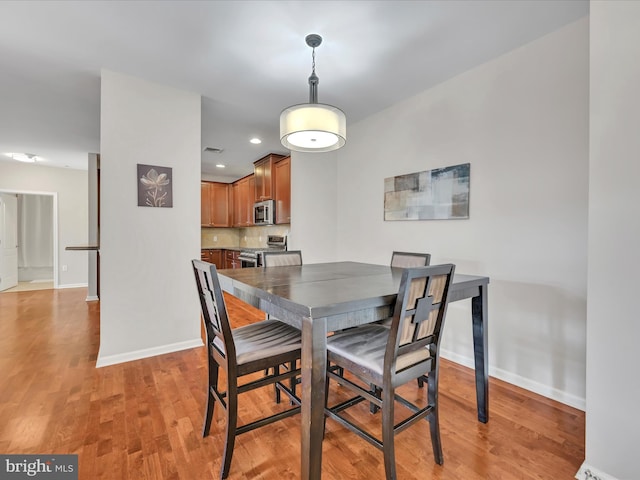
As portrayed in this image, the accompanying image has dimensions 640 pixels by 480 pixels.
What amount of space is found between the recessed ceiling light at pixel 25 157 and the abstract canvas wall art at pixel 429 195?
6.20 metres

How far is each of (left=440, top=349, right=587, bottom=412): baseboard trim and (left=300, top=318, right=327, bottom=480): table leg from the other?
1.71 meters

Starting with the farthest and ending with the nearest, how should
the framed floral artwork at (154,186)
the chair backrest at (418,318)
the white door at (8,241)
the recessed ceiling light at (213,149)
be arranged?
the white door at (8,241) → the recessed ceiling light at (213,149) → the framed floral artwork at (154,186) → the chair backrest at (418,318)

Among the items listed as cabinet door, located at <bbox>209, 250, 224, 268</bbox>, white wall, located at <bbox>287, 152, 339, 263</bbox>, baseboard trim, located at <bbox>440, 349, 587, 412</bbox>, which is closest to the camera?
baseboard trim, located at <bbox>440, 349, 587, 412</bbox>

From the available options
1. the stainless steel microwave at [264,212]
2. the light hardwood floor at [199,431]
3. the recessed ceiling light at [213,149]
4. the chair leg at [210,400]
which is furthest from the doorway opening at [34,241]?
the chair leg at [210,400]

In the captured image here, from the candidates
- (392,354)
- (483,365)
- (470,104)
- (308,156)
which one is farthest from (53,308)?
(470,104)

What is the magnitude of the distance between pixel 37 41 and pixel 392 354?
10.3 feet

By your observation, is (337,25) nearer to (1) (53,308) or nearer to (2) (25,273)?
(1) (53,308)

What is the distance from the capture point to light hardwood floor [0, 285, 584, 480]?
54.3 inches

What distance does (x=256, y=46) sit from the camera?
2.12 meters

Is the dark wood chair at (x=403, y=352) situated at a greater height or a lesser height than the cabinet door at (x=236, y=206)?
lesser

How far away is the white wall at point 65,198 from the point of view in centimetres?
569

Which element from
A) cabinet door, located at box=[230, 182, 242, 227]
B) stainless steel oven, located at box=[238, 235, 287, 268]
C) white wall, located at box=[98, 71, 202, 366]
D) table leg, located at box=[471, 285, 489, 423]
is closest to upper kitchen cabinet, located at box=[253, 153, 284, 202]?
stainless steel oven, located at box=[238, 235, 287, 268]

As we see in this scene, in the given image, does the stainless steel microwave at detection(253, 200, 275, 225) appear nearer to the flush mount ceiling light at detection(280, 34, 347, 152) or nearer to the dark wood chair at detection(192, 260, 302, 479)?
the flush mount ceiling light at detection(280, 34, 347, 152)

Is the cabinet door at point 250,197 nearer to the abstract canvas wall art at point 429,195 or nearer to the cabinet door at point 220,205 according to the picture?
the cabinet door at point 220,205
